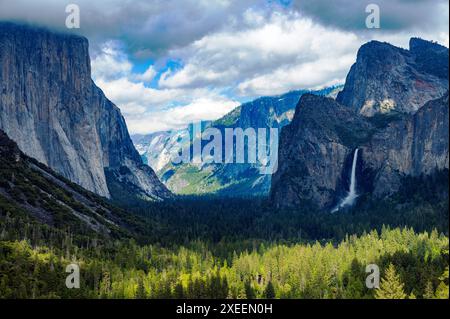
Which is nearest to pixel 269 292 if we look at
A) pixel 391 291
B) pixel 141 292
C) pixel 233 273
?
pixel 233 273

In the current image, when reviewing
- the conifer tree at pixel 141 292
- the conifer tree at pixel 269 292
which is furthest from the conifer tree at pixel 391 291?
the conifer tree at pixel 141 292

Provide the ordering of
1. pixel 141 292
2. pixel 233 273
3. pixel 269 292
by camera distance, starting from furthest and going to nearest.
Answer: pixel 233 273 → pixel 269 292 → pixel 141 292

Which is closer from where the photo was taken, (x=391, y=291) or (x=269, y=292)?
(x=391, y=291)

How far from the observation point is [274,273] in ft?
539

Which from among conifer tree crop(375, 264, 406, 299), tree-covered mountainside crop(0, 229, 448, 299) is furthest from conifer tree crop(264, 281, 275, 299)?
conifer tree crop(375, 264, 406, 299)

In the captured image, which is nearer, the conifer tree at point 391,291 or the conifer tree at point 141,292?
the conifer tree at point 391,291

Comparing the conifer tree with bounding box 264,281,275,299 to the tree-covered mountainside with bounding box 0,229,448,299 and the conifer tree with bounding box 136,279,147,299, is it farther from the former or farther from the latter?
the conifer tree with bounding box 136,279,147,299

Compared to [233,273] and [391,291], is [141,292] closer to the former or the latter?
[233,273]

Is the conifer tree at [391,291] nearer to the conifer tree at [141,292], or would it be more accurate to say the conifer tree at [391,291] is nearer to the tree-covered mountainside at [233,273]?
the tree-covered mountainside at [233,273]

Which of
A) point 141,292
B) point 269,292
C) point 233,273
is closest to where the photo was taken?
point 141,292

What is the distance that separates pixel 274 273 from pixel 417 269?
44.4 metres
